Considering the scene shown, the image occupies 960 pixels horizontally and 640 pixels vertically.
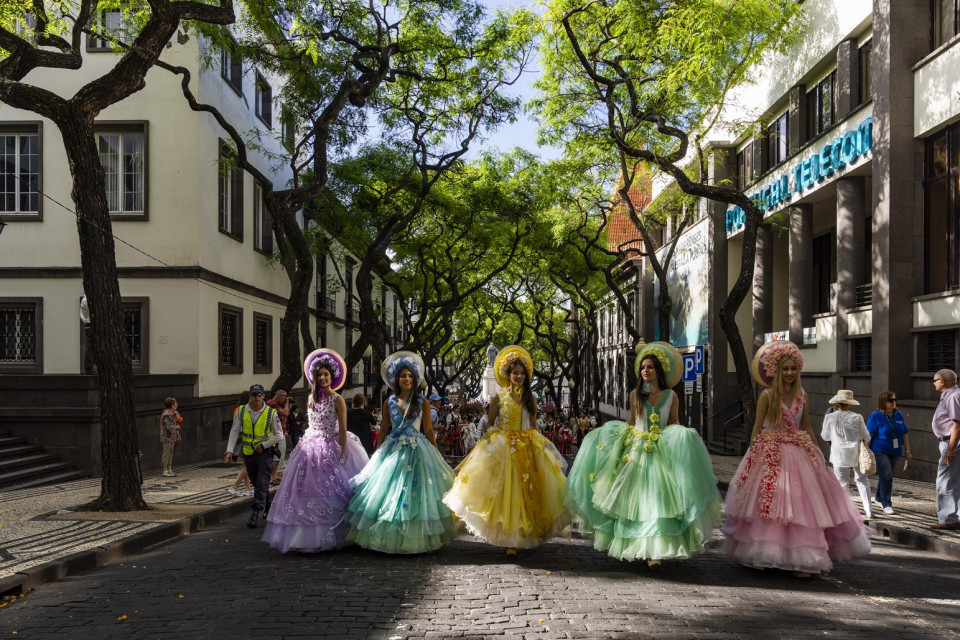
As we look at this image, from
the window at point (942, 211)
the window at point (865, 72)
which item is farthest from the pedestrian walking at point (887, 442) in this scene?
the window at point (865, 72)

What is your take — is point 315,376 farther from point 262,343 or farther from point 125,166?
point 262,343

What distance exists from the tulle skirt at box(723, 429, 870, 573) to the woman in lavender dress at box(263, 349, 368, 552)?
→ 143 inches

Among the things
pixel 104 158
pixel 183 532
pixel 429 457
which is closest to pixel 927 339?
pixel 429 457

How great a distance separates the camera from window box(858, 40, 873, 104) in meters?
19.9

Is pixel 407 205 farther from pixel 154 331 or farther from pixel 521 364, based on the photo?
pixel 521 364

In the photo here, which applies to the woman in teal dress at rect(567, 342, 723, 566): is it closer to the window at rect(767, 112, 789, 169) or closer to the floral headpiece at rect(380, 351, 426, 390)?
the floral headpiece at rect(380, 351, 426, 390)

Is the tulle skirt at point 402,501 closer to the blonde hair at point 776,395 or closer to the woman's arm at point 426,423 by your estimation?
the woman's arm at point 426,423

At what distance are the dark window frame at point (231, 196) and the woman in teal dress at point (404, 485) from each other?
1376 centimetres

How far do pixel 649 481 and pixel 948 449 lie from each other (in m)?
4.50

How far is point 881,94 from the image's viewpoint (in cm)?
1791

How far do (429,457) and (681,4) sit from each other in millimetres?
10285

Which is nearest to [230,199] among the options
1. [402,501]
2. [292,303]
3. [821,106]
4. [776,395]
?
[292,303]

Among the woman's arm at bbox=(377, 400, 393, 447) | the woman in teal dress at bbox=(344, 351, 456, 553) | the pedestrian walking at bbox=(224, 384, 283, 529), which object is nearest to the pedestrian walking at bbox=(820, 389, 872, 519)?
the woman in teal dress at bbox=(344, 351, 456, 553)

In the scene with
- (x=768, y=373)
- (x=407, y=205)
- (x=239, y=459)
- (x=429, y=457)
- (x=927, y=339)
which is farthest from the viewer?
(x=407, y=205)
